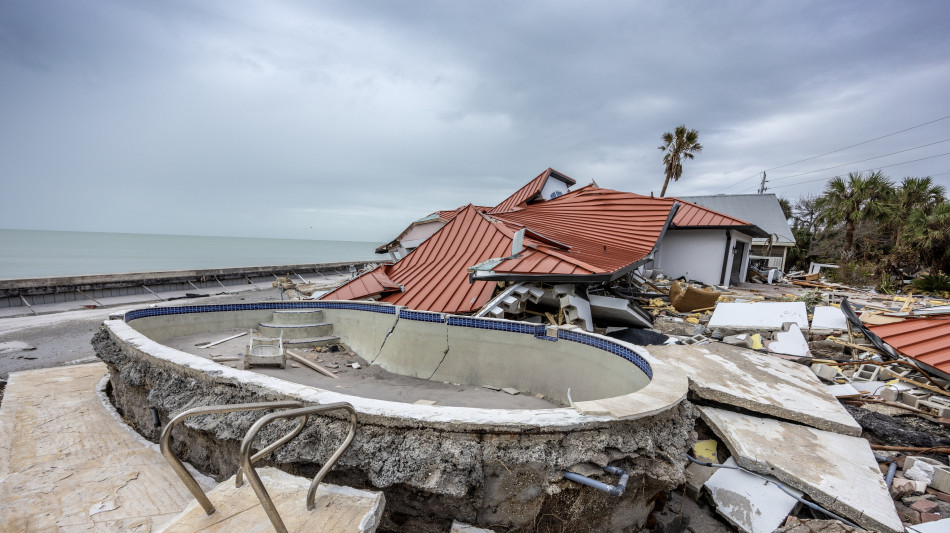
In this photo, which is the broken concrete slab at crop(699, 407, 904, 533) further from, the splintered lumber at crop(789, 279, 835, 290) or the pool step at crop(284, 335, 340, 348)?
the splintered lumber at crop(789, 279, 835, 290)

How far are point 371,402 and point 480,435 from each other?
816 mm

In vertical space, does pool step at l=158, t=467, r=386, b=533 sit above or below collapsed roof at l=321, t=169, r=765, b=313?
below

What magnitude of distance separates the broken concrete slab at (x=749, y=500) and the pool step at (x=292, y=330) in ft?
24.5

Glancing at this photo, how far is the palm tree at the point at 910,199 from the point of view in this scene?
789 inches

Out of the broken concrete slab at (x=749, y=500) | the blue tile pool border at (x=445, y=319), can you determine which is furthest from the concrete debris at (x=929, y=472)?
the blue tile pool border at (x=445, y=319)

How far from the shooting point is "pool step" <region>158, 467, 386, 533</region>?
2.11m

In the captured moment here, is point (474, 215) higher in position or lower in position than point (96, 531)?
higher

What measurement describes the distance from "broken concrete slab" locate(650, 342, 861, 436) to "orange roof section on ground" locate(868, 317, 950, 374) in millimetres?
1964

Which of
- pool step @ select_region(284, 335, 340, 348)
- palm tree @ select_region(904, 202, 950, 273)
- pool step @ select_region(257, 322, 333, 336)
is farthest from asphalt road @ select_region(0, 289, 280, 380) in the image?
palm tree @ select_region(904, 202, 950, 273)

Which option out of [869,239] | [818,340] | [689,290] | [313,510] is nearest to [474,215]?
[689,290]

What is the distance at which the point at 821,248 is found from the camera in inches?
933

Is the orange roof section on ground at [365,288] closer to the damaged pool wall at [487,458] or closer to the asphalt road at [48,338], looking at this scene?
Result: the asphalt road at [48,338]

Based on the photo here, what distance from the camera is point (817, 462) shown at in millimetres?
3561

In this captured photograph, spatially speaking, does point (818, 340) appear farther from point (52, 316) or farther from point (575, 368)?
point (52, 316)
